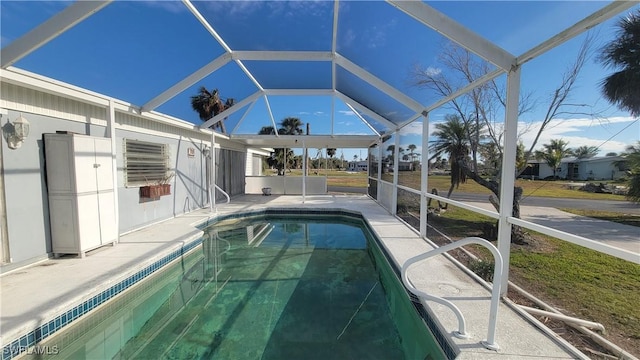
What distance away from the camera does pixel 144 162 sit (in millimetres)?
5926

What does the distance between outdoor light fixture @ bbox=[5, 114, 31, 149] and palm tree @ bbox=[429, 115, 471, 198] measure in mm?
6323

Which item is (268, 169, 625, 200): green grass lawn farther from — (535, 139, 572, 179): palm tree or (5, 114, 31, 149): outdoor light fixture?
(5, 114, 31, 149): outdoor light fixture

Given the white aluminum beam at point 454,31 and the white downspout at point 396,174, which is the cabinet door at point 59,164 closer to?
the white aluminum beam at point 454,31

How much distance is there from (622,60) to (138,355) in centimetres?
472

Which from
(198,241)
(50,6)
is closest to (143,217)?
(198,241)

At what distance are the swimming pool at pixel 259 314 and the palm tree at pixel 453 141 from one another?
274 centimetres

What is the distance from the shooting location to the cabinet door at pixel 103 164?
162 inches

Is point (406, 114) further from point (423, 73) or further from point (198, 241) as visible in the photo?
point (198, 241)

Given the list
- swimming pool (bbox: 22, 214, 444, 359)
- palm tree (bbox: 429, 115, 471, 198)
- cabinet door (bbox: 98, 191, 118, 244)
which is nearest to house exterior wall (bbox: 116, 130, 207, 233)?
cabinet door (bbox: 98, 191, 118, 244)

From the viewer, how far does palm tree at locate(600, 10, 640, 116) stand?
6.89 ft

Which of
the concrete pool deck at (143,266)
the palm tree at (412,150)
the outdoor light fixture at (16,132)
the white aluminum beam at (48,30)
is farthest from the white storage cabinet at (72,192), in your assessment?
the palm tree at (412,150)

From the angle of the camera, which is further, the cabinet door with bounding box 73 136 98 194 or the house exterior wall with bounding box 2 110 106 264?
the cabinet door with bounding box 73 136 98 194

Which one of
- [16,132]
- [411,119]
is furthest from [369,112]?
[16,132]

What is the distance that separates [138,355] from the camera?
7.96 ft
